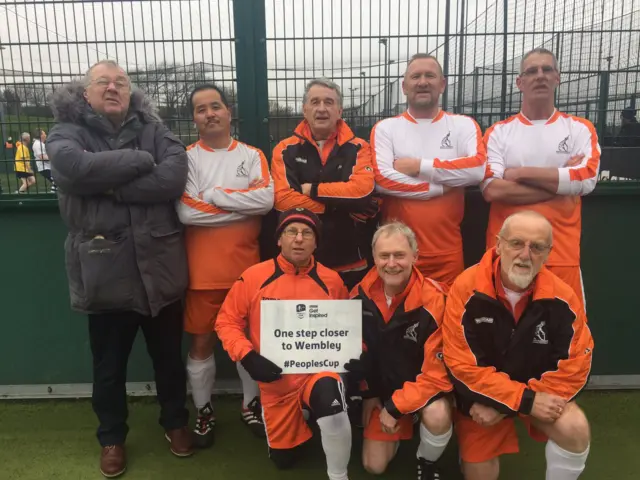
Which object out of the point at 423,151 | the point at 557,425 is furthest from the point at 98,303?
the point at 557,425

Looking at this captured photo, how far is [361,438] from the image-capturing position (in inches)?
124

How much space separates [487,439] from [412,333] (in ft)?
2.14

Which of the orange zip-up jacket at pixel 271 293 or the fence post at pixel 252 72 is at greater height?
the fence post at pixel 252 72

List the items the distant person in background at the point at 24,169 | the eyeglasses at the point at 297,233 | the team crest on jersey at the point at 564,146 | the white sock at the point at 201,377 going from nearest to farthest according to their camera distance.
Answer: the eyeglasses at the point at 297,233, the team crest on jersey at the point at 564,146, the white sock at the point at 201,377, the distant person in background at the point at 24,169

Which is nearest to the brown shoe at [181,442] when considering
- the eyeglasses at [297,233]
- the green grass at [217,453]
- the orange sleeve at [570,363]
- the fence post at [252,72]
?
the green grass at [217,453]

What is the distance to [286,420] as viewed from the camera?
2.75m

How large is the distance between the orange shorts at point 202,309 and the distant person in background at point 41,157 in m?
1.25

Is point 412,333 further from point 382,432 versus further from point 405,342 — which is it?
point 382,432

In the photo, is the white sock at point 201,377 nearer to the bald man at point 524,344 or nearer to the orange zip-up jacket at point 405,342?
the orange zip-up jacket at point 405,342

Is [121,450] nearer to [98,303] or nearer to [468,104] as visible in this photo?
[98,303]

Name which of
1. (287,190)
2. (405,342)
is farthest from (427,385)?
(287,190)

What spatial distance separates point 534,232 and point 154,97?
2570 millimetres

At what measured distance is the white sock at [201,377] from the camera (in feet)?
10.1

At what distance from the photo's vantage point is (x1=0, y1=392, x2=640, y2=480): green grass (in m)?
2.80
